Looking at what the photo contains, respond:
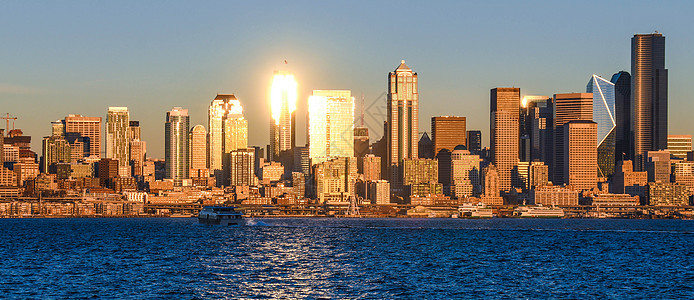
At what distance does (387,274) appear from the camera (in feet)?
328

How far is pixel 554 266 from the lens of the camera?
4365 inches

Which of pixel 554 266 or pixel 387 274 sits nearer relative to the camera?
pixel 387 274

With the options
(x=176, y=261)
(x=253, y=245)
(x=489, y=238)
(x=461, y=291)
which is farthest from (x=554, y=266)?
(x=489, y=238)

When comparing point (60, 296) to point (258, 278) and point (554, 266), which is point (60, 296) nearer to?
point (258, 278)

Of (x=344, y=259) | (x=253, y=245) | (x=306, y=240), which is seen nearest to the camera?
(x=344, y=259)

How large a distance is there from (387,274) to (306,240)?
212ft

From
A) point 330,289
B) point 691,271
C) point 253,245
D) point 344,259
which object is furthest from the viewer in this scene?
point 253,245

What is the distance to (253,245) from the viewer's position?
146875 millimetres

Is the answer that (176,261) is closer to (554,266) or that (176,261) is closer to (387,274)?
(387,274)

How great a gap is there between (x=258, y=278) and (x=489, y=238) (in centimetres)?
8808

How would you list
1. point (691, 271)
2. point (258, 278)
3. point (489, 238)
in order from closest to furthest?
1. point (258, 278)
2. point (691, 271)
3. point (489, 238)

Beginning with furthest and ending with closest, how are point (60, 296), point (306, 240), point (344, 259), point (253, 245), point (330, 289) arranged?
1. point (306, 240)
2. point (253, 245)
3. point (344, 259)
4. point (330, 289)
5. point (60, 296)

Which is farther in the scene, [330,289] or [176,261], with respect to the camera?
[176,261]

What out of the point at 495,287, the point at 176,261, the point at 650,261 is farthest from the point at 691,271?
the point at 176,261
